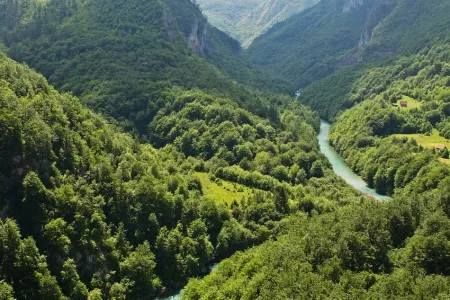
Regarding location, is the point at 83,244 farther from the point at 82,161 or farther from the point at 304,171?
the point at 304,171

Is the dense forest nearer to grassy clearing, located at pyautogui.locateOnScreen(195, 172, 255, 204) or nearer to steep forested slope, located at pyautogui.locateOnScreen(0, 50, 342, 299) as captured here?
steep forested slope, located at pyautogui.locateOnScreen(0, 50, 342, 299)

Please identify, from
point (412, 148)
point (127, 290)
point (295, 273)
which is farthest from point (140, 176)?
point (412, 148)

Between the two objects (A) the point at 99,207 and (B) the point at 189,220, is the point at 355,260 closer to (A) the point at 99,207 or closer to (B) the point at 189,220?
(B) the point at 189,220

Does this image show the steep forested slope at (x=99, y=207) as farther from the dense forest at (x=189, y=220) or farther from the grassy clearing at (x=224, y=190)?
the grassy clearing at (x=224, y=190)

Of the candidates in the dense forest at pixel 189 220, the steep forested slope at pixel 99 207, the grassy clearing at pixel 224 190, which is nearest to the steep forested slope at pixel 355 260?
the dense forest at pixel 189 220

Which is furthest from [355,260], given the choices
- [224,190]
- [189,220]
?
[224,190]

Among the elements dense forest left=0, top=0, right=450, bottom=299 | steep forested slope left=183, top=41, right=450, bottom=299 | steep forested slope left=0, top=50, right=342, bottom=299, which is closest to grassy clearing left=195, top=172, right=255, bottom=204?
dense forest left=0, top=0, right=450, bottom=299

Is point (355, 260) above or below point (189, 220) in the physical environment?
below

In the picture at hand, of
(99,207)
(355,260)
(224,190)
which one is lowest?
(355,260)
